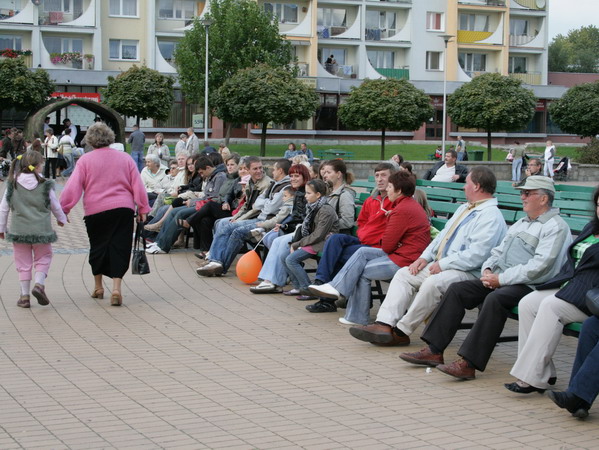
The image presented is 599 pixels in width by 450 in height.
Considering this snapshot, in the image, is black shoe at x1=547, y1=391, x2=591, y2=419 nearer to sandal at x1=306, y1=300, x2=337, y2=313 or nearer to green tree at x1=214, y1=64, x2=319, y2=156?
sandal at x1=306, y1=300, x2=337, y2=313

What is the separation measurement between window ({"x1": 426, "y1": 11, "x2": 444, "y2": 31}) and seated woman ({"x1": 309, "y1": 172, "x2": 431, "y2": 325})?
6041 centimetres

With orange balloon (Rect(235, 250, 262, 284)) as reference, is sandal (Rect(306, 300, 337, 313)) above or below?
below

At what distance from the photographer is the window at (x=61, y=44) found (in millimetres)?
58719

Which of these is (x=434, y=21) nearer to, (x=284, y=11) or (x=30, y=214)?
(x=284, y=11)

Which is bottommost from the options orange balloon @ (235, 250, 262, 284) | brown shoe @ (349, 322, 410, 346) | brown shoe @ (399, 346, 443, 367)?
brown shoe @ (399, 346, 443, 367)

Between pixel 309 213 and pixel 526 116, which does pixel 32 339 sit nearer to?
pixel 309 213

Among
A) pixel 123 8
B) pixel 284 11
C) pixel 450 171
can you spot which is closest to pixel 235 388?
pixel 450 171

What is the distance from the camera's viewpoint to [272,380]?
682cm

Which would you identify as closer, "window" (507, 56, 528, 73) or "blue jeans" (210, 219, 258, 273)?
"blue jeans" (210, 219, 258, 273)

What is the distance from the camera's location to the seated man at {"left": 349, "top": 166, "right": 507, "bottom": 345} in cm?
741

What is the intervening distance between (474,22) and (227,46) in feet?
80.6

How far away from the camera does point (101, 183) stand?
32.6ft

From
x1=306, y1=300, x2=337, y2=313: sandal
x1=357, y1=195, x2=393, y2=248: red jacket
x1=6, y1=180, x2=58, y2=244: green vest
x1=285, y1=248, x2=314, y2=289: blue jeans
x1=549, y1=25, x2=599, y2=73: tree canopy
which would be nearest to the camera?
x1=357, y1=195, x2=393, y2=248: red jacket

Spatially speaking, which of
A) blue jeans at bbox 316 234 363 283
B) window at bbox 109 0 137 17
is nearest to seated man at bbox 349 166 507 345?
blue jeans at bbox 316 234 363 283
